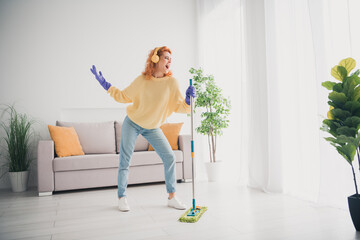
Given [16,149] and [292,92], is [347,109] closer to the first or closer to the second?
[292,92]

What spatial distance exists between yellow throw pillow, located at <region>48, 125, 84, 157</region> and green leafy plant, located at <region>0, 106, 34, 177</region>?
49 centimetres

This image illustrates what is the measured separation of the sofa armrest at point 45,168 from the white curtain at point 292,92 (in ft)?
7.17

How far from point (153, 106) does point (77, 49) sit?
8.18 feet

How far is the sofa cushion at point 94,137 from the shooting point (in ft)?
12.3

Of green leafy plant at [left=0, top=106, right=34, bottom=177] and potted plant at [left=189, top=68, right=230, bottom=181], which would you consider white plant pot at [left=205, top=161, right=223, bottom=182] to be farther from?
green leafy plant at [left=0, top=106, right=34, bottom=177]

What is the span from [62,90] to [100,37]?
0.99m

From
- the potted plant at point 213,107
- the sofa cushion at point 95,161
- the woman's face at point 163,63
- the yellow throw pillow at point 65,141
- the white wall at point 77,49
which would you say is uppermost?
the white wall at point 77,49

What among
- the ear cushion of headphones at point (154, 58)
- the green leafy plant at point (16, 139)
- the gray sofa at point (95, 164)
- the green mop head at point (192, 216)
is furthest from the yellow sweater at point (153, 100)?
the green leafy plant at point (16, 139)

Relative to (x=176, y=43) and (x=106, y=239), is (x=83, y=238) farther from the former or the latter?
(x=176, y=43)

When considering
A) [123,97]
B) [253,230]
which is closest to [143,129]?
[123,97]

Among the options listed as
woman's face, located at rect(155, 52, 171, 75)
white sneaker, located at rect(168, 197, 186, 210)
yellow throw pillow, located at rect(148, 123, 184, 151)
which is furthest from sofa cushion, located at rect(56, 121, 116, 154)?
woman's face, located at rect(155, 52, 171, 75)

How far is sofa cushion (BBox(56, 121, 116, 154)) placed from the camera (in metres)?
3.76

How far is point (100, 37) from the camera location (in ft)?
14.1

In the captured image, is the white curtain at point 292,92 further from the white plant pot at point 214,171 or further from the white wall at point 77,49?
the white wall at point 77,49
